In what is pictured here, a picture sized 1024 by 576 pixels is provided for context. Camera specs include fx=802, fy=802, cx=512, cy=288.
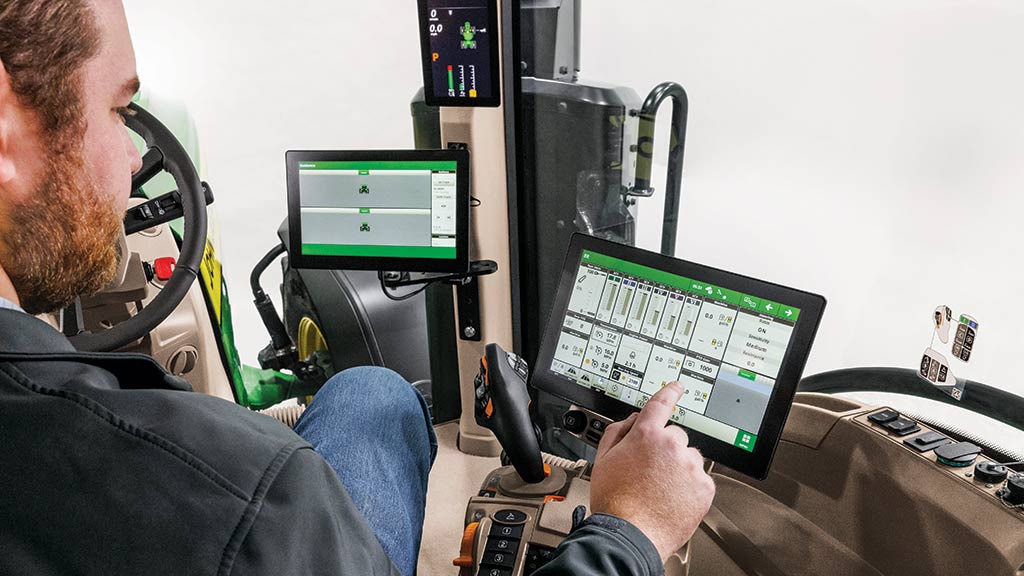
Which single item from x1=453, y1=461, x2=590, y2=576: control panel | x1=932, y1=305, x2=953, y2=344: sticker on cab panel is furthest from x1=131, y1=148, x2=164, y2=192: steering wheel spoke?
x1=932, y1=305, x2=953, y2=344: sticker on cab panel

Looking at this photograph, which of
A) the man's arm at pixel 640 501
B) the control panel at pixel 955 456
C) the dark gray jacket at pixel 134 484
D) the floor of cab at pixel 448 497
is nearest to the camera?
the dark gray jacket at pixel 134 484

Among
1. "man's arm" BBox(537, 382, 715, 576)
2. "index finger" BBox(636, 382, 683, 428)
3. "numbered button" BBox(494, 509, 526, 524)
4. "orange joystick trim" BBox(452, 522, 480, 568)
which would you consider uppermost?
"index finger" BBox(636, 382, 683, 428)

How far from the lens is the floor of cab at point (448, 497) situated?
1.53 metres

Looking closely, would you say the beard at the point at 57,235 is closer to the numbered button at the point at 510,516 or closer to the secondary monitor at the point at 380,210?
the numbered button at the point at 510,516

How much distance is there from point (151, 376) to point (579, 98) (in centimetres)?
117

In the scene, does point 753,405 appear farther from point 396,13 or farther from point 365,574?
point 396,13

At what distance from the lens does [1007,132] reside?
1.14 meters

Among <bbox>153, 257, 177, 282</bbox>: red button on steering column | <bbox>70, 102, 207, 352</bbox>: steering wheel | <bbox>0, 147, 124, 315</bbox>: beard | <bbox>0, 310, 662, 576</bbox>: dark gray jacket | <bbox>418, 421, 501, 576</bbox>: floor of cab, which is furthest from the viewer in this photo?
<bbox>153, 257, 177, 282</bbox>: red button on steering column

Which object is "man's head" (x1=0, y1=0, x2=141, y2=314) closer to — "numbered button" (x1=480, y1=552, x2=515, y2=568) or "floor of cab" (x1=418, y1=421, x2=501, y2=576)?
"numbered button" (x1=480, y1=552, x2=515, y2=568)

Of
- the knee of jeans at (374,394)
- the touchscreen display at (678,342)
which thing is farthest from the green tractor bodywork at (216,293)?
the touchscreen display at (678,342)

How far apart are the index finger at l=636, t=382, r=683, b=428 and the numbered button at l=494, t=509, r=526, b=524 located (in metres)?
0.29

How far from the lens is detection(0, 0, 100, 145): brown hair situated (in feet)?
2.06

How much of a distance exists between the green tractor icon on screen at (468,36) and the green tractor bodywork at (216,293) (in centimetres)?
70

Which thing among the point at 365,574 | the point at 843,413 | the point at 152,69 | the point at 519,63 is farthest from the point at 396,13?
the point at 365,574
